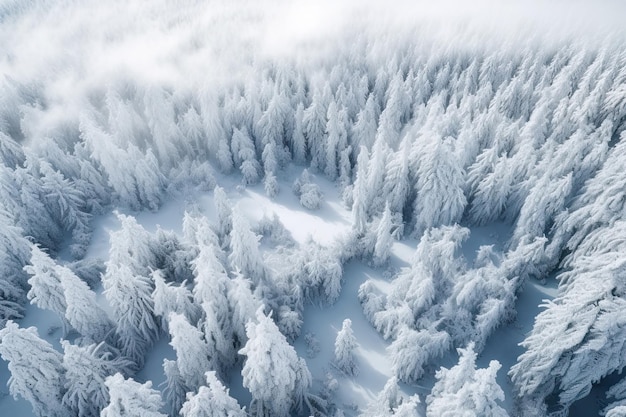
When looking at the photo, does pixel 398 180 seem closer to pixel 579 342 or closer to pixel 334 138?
pixel 334 138

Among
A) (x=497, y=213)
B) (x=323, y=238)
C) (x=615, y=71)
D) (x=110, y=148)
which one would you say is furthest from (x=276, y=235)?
(x=615, y=71)

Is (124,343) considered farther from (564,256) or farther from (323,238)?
(564,256)

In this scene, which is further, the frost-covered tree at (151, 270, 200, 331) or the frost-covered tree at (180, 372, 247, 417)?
the frost-covered tree at (151, 270, 200, 331)

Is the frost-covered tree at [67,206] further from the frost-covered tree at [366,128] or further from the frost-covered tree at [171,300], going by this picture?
the frost-covered tree at [366,128]

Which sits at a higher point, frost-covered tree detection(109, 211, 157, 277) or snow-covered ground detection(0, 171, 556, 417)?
frost-covered tree detection(109, 211, 157, 277)

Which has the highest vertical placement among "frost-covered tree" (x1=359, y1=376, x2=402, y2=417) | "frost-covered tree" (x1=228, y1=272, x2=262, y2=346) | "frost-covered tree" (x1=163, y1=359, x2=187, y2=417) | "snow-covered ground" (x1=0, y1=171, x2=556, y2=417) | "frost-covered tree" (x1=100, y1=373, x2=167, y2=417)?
"frost-covered tree" (x1=100, y1=373, x2=167, y2=417)

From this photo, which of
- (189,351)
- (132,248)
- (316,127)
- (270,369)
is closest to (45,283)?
(132,248)

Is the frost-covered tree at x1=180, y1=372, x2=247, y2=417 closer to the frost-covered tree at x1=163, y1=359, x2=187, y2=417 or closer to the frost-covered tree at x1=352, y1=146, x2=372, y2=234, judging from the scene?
the frost-covered tree at x1=163, y1=359, x2=187, y2=417

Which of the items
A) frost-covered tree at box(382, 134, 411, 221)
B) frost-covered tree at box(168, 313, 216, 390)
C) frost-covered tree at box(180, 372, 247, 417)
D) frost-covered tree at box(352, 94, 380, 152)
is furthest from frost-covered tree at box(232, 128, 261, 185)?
frost-covered tree at box(180, 372, 247, 417)
